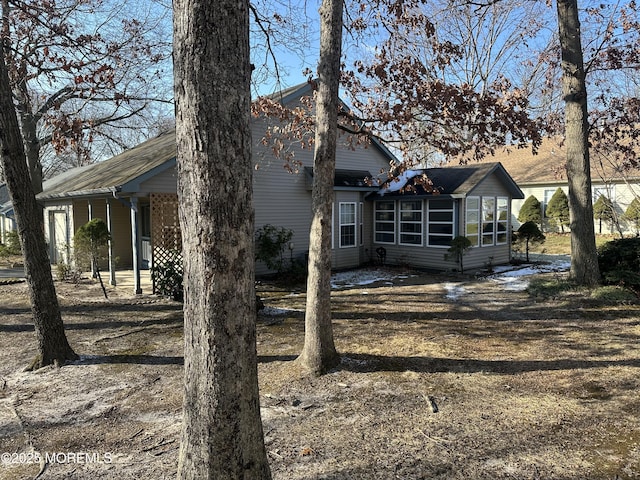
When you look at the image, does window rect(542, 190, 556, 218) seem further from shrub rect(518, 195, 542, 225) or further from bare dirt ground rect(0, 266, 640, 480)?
bare dirt ground rect(0, 266, 640, 480)

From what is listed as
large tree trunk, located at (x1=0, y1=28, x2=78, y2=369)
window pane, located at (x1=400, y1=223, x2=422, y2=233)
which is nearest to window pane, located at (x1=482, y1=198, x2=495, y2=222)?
window pane, located at (x1=400, y1=223, x2=422, y2=233)

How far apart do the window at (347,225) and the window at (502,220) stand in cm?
476

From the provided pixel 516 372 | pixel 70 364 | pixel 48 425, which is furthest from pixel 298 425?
pixel 70 364

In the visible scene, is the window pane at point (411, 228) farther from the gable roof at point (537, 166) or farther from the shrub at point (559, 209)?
the shrub at point (559, 209)

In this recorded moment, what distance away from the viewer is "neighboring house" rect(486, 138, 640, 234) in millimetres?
20516

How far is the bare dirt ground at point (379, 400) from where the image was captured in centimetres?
342

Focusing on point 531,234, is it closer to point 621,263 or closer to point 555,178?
point 621,263

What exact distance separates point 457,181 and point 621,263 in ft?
16.6

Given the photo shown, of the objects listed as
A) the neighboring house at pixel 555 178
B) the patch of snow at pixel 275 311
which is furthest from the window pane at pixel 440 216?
the neighboring house at pixel 555 178

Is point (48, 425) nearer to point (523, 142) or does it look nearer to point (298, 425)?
→ point (298, 425)

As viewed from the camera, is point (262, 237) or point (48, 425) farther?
point (262, 237)

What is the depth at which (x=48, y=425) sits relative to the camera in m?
4.15

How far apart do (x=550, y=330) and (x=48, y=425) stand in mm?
6969

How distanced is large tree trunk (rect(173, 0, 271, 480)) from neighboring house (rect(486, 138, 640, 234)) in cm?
1911
